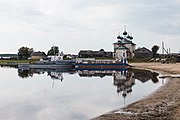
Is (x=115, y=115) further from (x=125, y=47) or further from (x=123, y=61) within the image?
(x=125, y=47)

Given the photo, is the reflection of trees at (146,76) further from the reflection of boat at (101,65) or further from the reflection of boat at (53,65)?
the reflection of boat at (53,65)

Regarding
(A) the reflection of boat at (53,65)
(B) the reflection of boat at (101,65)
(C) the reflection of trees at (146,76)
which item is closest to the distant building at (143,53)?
(B) the reflection of boat at (101,65)

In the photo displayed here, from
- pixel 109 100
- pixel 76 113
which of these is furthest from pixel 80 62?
pixel 76 113

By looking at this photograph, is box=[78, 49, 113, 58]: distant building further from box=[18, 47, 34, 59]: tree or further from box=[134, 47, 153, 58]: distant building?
box=[18, 47, 34, 59]: tree

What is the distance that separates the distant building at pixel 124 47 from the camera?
10750 cm

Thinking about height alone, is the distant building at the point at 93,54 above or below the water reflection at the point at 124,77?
above

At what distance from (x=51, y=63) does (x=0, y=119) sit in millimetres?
61162

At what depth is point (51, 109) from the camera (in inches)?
635

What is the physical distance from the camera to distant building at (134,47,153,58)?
397 ft

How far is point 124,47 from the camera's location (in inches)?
4237

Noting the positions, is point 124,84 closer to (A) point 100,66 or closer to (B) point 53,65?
(A) point 100,66

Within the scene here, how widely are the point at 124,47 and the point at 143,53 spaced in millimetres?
16542

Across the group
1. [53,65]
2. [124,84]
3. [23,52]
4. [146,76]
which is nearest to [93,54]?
[23,52]

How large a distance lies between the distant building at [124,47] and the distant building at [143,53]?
6.27 meters
